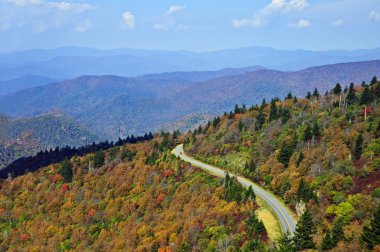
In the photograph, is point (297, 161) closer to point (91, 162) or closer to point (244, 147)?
point (244, 147)

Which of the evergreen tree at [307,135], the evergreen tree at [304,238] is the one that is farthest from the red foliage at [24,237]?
the evergreen tree at [304,238]

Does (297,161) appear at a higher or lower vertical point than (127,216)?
higher

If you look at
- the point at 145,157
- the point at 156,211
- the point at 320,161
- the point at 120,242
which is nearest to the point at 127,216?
the point at 156,211

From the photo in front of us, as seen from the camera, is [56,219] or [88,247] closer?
[88,247]

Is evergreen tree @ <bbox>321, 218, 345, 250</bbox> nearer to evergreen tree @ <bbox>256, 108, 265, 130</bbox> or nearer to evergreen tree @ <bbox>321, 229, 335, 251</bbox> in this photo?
evergreen tree @ <bbox>321, 229, 335, 251</bbox>

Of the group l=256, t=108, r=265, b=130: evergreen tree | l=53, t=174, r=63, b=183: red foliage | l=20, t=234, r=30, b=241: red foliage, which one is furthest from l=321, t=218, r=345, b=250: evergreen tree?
l=53, t=174, r=63, b=183: red foliage

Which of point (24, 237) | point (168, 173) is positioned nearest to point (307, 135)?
point (168, 173)

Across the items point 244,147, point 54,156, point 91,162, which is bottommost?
point 54,156
